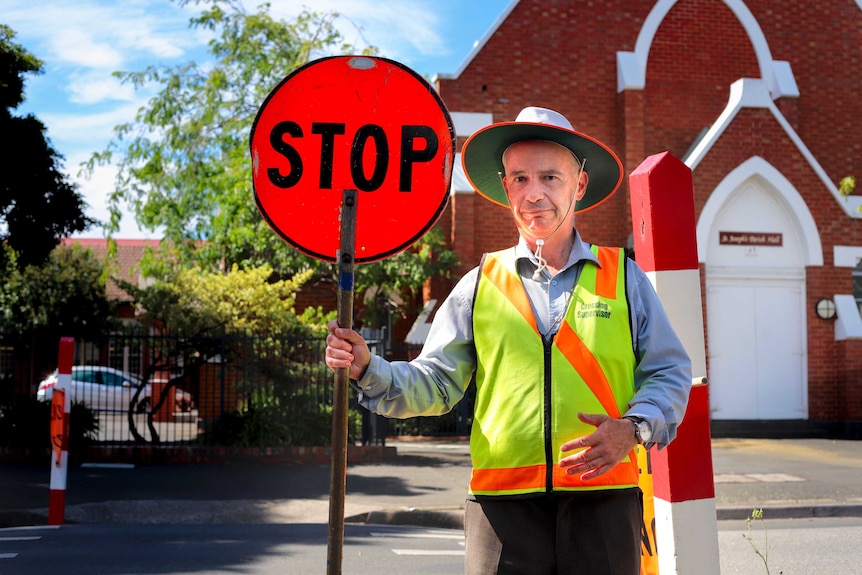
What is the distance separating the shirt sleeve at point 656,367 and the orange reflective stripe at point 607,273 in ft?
0.18

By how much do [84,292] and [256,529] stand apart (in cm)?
2265

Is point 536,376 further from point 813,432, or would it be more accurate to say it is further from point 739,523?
point 813,432

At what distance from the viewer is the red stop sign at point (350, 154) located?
3.12m

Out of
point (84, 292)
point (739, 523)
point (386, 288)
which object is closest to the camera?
point (739, 523)

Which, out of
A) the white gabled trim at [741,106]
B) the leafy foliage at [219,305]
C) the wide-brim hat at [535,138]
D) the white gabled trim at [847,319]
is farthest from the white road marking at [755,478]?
the wide-brim hat at [535,138]

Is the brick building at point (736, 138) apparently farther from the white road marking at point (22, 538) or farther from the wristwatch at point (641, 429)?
the wristwatch at point (641, 429)

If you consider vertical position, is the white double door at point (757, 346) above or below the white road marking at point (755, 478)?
above

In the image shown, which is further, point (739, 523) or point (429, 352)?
point (739, 523)

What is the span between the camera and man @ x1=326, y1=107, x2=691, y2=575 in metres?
2.71

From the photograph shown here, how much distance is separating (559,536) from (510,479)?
0.65 ft

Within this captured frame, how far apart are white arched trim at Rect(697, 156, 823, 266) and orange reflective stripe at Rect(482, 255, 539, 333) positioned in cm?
1700

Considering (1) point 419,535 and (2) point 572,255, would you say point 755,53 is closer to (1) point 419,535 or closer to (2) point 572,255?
(1) point 419,535

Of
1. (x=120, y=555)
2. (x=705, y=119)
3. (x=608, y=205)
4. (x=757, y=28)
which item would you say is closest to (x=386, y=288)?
(x=608, y=205)

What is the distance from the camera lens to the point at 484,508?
280 cm
